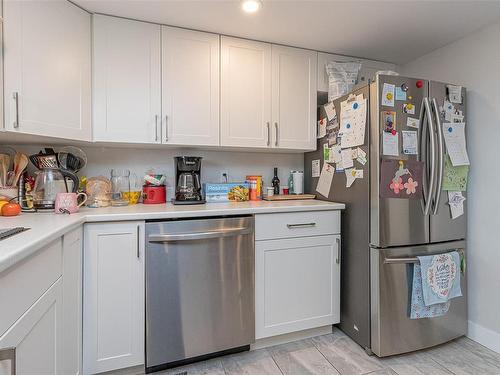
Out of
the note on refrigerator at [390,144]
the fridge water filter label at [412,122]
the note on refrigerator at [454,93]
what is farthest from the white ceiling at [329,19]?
the note on refrigerator at [390,144]

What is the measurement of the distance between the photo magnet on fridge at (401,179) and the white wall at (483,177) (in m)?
0.54

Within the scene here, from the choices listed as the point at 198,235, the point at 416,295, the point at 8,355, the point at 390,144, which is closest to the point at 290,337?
the point at 416,295

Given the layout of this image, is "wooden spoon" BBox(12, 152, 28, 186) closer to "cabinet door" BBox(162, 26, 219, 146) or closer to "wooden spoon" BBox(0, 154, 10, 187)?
"wooden spoon" BBox(0, 154, 10, 187)

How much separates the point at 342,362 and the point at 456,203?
4.21 feet

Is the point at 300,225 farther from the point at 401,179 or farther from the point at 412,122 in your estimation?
the point at 412,122

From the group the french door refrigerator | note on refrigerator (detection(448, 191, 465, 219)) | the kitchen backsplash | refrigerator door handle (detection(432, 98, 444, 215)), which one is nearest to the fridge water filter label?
the french door refrigerator

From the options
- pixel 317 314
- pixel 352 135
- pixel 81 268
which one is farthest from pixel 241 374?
pixel 352 135

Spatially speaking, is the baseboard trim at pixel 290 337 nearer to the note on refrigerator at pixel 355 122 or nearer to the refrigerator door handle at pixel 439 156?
the refrigerator door handle at pixel 439 156

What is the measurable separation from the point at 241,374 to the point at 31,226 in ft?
4.38

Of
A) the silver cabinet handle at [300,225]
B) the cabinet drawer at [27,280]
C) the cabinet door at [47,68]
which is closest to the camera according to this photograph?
the cabinet drawer at [27,280]

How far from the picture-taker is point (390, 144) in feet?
5.49

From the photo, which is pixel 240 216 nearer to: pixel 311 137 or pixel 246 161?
pixel 246 161

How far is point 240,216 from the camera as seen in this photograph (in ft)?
5.58

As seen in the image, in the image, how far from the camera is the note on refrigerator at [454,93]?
1.82 metres
